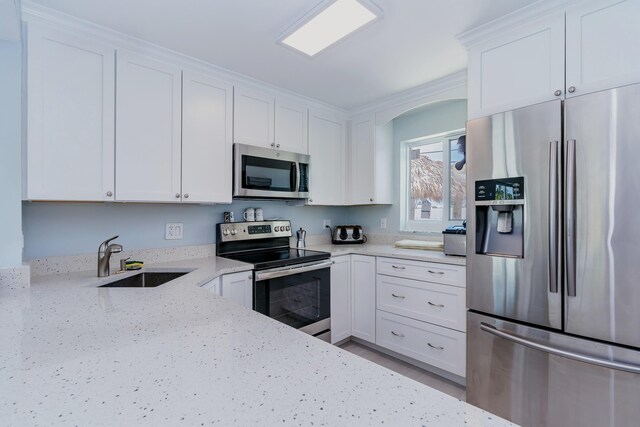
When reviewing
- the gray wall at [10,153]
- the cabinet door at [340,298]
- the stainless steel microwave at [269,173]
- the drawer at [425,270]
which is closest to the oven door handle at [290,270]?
the cabinet door at [340,298]

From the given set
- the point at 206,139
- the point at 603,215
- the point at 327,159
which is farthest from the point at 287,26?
the point at 603,215

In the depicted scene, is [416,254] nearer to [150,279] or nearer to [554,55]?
[554,55]

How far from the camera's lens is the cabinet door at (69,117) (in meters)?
1.50

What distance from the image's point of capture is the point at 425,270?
86.0 inches

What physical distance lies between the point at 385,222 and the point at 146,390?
2832 mm

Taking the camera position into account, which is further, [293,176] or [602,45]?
[293,176]

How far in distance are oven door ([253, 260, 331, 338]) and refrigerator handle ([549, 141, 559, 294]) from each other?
1.48m

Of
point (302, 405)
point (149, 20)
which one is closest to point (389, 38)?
point (149, 20)

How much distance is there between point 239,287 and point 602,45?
7.62 feet

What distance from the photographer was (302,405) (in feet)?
1.73

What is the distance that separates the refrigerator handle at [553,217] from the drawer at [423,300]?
0.64 m

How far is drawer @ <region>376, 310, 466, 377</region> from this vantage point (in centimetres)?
204

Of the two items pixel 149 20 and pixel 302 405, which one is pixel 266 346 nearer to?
pixel 302 405

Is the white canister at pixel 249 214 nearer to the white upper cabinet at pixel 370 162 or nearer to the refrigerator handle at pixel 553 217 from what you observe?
the white upper cabinet at pixel 370 162
